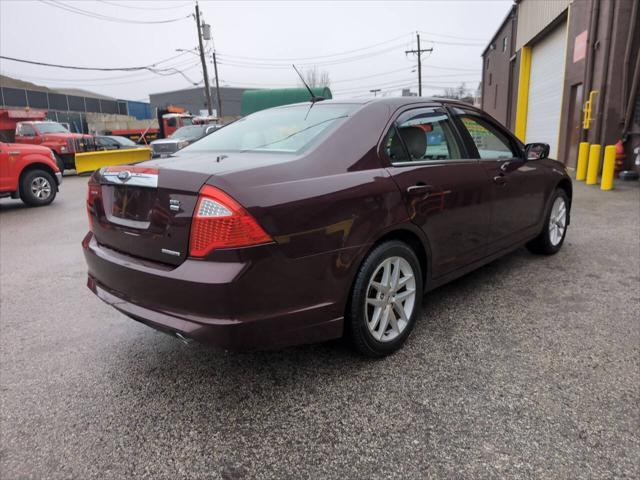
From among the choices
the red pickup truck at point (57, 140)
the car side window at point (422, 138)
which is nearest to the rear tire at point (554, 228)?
the car side window at point (422, 138)

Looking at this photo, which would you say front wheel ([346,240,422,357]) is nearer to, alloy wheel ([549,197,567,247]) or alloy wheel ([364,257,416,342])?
alloy wheel ([364,257,416,342])

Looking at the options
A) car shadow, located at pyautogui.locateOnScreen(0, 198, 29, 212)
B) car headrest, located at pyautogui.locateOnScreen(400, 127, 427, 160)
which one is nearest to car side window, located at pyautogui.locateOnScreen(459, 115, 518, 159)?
car headrest, located at pyautogui.locateOnScreen(400, 127, 427, 160)

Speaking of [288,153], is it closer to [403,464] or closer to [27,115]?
[403,464]

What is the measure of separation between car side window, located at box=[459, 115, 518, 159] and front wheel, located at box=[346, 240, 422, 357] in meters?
1.30

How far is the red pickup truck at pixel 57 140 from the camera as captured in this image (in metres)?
16.8

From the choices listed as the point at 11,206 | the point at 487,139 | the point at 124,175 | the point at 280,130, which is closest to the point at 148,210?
the point at 124,175

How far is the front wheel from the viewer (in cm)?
255

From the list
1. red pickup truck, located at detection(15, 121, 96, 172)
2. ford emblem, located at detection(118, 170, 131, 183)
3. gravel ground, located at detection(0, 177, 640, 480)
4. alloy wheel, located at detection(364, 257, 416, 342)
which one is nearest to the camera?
gravel ground, located at detection(0, 177, 640, 480)

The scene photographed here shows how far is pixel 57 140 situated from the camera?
1691 cm

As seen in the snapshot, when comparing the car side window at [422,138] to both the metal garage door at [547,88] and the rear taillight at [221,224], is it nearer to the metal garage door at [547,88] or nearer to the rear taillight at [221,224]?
the rear taillight at [221,224]

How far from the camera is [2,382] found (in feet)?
8.90

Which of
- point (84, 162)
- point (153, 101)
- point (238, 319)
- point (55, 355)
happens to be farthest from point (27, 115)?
point (153, 101)

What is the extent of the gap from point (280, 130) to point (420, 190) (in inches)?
38.0

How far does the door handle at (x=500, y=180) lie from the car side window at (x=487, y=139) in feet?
0.59
